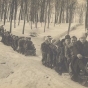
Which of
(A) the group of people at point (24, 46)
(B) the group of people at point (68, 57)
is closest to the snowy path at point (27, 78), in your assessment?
(B) the group of people at point (68, 57)

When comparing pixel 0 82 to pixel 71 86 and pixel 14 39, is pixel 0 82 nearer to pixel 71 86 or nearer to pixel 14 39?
pixel 71 86

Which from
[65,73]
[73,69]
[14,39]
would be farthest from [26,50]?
[73,69]

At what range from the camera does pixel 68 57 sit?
48.8 feet

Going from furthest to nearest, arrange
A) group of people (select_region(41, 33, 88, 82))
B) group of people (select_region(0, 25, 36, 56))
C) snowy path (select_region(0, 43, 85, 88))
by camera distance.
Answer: group of people (select_region(0, 25, 36, 56)), group of people (select_region(41, 33, 88, 82)), snowy path (select_region(0, 43, 85, 88))

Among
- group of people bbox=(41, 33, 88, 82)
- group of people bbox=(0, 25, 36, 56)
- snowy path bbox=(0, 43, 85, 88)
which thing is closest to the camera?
snowy path bbox=(0, 43, 85, 88)

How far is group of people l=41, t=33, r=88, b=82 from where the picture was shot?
13095mm

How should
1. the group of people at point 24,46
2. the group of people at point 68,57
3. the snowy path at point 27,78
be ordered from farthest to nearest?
1. the group of people at point 24,46
2. the group of people at point 68,57
3. the snowy path at point 27,78

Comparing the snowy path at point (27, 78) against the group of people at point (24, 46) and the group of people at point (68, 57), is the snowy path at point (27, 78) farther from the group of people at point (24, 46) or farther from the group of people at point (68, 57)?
the group of people at point (24, 46)

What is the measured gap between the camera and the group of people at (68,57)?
13095 mm

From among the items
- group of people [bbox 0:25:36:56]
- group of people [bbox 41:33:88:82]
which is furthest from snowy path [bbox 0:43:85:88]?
group of people [bbox 0:25:36:56]

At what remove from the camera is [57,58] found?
15680 mm

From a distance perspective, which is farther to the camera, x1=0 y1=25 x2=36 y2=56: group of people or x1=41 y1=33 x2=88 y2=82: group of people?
x1=0 y1=25 x2=36 y2=56: group of people

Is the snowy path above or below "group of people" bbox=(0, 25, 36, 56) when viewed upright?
below

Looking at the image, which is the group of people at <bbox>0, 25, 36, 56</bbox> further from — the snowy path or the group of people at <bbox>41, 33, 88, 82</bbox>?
the snowy path
